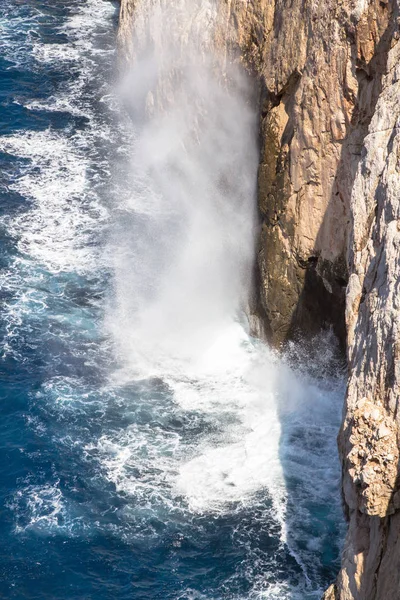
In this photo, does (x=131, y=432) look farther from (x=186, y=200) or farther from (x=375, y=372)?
(x=186, y=200)

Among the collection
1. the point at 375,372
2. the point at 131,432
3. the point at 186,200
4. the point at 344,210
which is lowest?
the point at 131,432

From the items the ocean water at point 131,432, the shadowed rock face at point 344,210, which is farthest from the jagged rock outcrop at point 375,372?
the ocean water at point 131,432

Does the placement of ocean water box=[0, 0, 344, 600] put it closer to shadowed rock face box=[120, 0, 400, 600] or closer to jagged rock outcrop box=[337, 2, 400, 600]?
shadowed rock face box=[120, 0, 400, 600]

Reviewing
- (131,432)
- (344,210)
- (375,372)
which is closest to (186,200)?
(344,210)

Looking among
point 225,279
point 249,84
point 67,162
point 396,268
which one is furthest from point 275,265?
point 67,162

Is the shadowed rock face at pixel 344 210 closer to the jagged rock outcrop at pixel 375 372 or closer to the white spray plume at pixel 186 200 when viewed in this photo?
the jagged rock outcrop at pixel 375 372

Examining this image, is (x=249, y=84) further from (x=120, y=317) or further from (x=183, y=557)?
(x=183, y=557)
